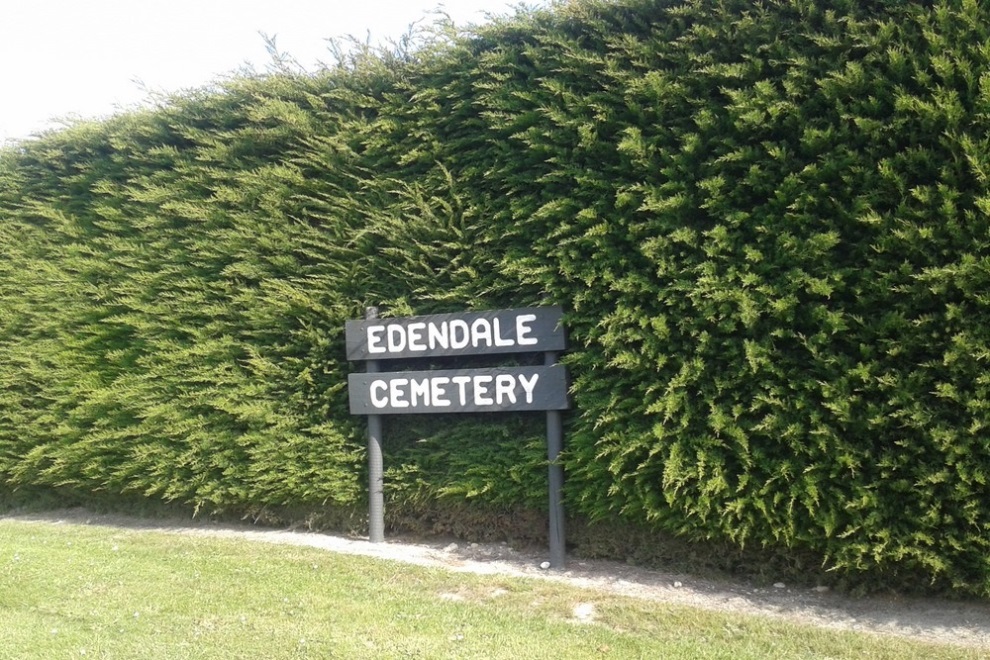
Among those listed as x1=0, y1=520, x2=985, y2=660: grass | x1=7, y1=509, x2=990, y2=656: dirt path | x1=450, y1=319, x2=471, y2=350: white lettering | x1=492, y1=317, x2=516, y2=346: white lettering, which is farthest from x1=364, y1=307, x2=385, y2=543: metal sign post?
x1=492, y1=317, x2=516, y2=346: white lettering

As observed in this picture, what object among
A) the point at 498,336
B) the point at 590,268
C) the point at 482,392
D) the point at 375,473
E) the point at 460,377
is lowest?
the point at 375,473

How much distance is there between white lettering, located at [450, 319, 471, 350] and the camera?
574 cm

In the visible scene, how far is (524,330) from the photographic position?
18.1 ft

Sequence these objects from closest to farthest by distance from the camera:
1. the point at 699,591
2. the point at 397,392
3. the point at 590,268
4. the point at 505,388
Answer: the point at 699,591
the point at 590,268
the point at 505,388
the point at 397,392

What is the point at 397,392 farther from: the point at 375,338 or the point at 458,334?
the point at 458,334

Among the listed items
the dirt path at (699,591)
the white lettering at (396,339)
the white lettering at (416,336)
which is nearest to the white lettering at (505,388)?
the white lettering at (416,336)

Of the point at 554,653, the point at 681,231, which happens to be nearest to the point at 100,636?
the point at 554,653

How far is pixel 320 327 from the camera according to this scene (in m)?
6.35

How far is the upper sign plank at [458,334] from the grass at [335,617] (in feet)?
4.94

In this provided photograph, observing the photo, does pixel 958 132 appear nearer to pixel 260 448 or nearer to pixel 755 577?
pixel 755 577

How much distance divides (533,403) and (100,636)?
2905 millimetres

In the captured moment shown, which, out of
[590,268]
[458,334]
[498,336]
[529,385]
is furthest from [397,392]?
[590,268]

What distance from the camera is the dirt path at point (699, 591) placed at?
14.5 ft

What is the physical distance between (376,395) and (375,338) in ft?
1.38
